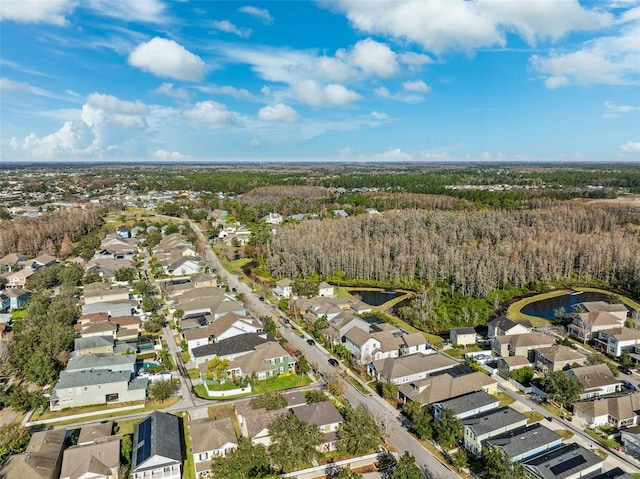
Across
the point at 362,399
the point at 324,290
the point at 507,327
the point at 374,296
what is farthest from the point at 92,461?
the point at 374,296

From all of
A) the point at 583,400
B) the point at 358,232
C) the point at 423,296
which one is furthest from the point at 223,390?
the point at 358,232

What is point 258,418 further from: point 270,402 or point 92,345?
point 92,345

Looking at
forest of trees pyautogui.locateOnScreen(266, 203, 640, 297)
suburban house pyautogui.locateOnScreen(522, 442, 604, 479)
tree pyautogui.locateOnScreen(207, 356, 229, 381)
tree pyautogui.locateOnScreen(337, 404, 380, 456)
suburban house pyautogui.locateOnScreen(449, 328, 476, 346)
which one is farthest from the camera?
forest of trees pyautogui.locateOnScreen(266, 203, 640, 297)

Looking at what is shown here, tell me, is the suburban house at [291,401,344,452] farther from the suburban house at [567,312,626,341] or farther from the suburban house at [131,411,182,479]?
the suburban house at [567,312,626,341]

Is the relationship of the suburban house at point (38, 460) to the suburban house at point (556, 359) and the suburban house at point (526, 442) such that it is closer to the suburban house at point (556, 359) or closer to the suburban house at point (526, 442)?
the suburban house at point (526, 442)

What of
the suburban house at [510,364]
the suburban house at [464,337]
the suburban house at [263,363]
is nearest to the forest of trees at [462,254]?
the suburban house at [464,337]

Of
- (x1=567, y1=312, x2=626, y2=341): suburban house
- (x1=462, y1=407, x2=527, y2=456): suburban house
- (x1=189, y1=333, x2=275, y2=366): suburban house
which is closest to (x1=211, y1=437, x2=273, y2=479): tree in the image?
(x1=462, y1=407, x2=527, y2=456): suburban house
